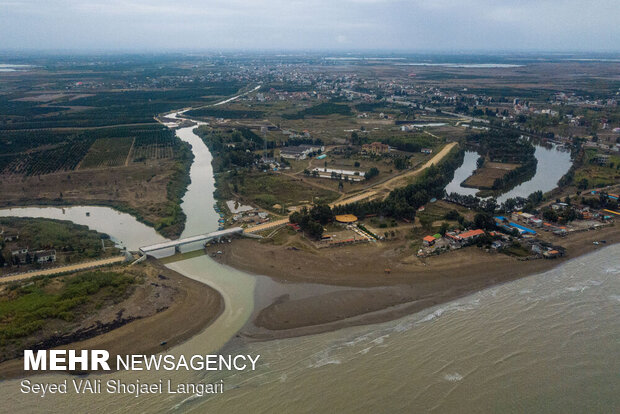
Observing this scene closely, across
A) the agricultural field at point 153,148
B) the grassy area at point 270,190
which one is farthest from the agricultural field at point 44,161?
the grassy area at point 270,190

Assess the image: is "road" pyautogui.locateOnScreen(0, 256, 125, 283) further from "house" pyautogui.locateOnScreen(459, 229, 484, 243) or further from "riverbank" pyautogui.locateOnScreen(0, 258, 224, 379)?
"house" pyautogui.locateOnScreen(459, 229, 484, 243)

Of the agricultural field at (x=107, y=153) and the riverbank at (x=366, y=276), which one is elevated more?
the agricultural field at (x=107, y=153)

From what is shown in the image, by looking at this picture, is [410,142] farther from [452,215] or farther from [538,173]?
[452,215]

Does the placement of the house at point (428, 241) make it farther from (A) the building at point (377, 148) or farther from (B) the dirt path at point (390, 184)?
(A) the building at point (377, 148)

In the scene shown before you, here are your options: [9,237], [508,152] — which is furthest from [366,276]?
[508,152]

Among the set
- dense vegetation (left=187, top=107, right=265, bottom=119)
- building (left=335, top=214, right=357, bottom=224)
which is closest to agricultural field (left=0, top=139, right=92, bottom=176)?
dense vegetation (left=187, top=107, right=265, bottom=119)
